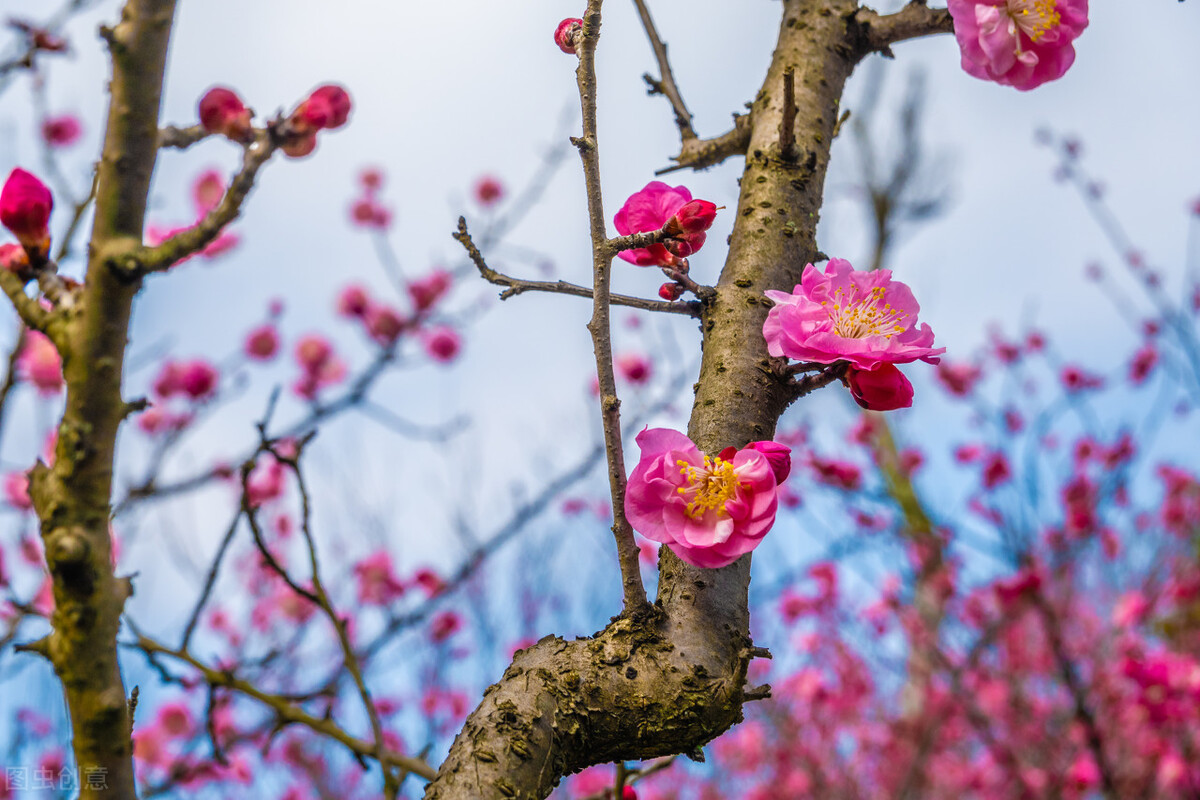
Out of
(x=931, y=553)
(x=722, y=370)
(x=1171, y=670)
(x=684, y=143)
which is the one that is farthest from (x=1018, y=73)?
(x=931, y=553)

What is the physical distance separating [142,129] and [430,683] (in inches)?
215

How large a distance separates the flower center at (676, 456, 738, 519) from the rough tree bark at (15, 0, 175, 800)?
1.85 ft

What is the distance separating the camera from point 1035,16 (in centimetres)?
110

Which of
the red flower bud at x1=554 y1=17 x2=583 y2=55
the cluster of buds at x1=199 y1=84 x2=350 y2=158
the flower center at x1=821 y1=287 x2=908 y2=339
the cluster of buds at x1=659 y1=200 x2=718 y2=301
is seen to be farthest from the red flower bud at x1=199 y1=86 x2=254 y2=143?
the flower center at x1=821 y1=287 x2=908 y2=339

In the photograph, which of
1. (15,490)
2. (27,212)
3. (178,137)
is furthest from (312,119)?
(15,490)

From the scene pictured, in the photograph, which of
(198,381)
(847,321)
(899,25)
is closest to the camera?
(847,321)

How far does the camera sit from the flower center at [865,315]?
0.97 m

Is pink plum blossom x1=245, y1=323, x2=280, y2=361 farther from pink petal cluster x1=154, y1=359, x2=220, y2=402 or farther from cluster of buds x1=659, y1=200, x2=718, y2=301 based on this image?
cluster of buds x1=659, y1=200, x2=718, y2=301

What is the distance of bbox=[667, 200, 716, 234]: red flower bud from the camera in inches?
38.5

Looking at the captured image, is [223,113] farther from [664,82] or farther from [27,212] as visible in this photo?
[664,82]

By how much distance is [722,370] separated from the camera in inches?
38.8

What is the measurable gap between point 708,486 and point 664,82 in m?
0.88

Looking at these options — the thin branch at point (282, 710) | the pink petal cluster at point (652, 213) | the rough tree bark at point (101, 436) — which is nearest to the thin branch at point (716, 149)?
the pink petal cluster at point (652, 213)

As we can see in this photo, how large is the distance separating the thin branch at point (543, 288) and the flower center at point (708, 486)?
0.24 meters
